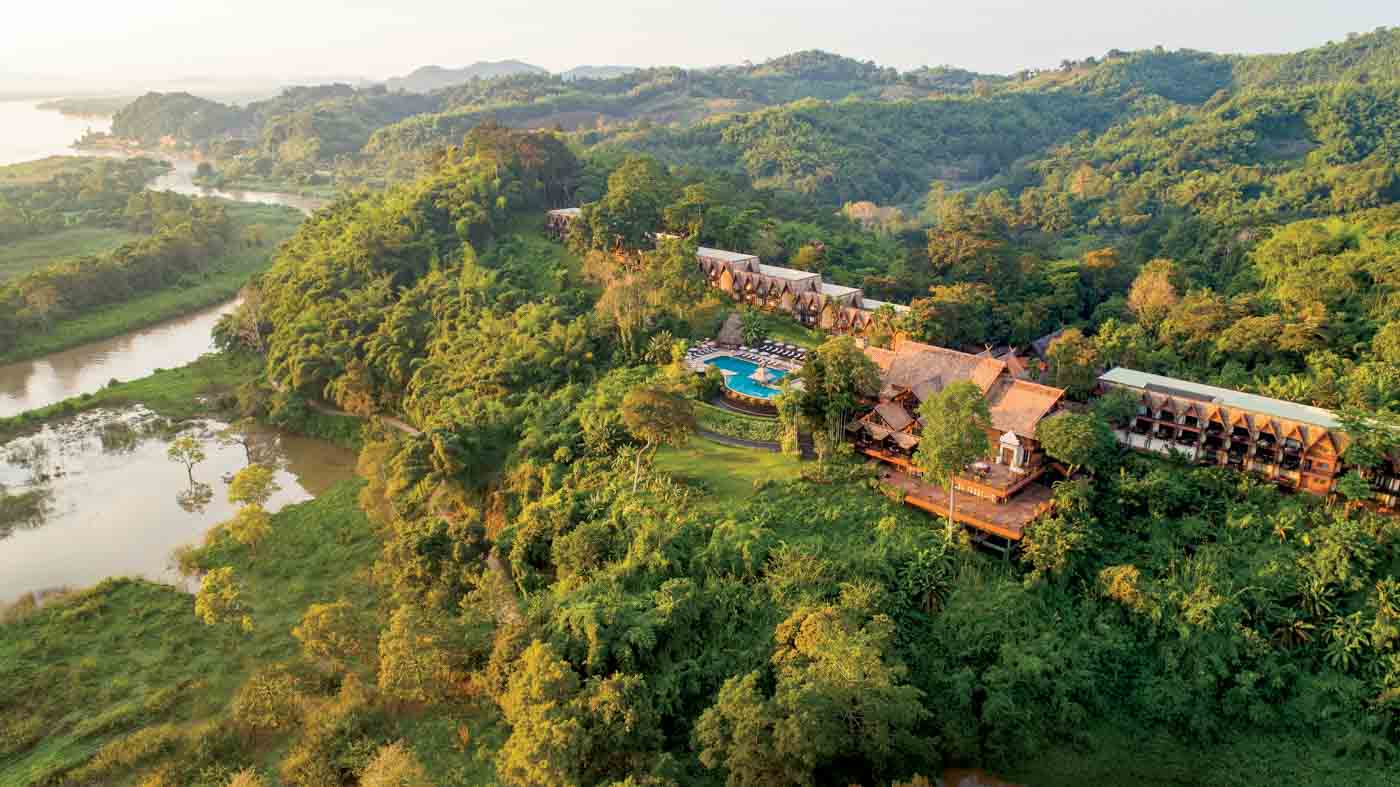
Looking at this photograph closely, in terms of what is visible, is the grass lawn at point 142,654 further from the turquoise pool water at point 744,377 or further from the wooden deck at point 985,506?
the wooden deck at point 985,506

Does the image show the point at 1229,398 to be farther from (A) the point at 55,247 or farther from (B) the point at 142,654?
(A) the point at 55,247

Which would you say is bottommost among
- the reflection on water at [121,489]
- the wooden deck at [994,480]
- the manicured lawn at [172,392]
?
the reflection on water at [121,489]

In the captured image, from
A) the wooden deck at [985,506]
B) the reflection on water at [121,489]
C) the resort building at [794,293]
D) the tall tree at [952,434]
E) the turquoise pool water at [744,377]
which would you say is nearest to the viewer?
the tall tree at [952,434]

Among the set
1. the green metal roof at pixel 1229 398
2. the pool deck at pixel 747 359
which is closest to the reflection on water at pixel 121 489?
the pool deck at pixel 747 359

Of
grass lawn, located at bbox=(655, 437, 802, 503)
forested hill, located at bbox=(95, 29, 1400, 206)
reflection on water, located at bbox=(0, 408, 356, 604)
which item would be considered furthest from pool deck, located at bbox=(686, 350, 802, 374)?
forested hill, located at bbox=(95, 29, 1400, 206)

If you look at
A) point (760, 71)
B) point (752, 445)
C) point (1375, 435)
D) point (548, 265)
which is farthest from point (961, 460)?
point (760, 71)

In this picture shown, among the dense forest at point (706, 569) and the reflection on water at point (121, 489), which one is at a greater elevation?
the dense forest at point (706, 569)

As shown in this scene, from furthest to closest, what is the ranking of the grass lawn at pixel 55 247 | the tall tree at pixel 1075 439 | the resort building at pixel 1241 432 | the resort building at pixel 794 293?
the grass lawn at pixel 55 247 < the resort building at pixel 794 293 < the tall tree at pixel 1075 439 < the resort building at pixel 1241 432
